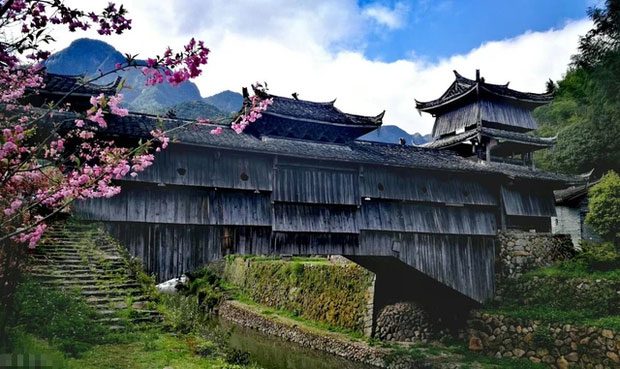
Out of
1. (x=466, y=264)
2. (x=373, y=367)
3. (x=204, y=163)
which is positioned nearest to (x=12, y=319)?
(x=204, y=163)

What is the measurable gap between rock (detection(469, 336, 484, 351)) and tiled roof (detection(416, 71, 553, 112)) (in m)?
11.1

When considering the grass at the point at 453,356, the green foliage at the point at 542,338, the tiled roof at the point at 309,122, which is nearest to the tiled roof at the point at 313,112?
the tiled roof at the point at 309,122

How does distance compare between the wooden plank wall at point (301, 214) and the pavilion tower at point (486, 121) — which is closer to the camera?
the wooden plank wall at point (301, 214)

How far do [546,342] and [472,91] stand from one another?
11403 mm

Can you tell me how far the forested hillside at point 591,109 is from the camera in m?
18.5

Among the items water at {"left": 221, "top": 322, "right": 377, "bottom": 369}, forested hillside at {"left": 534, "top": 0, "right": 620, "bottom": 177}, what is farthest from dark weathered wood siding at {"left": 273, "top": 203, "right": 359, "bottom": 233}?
forested hillside at {"left": 534, "top": 0, "right": 620, "bottom": 177}

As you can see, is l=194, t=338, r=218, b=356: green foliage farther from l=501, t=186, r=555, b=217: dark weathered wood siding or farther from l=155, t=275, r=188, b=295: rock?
l=155, t=275, r=188, b=295: rock

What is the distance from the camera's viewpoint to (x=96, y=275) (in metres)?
7.67

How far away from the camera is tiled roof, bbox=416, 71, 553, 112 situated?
70.1ft

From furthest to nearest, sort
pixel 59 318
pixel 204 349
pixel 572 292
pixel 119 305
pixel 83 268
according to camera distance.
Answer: pixel 572 292 → pixel 83 268 → pixel 119 305 → pixel 204 349 → pixel 59 318

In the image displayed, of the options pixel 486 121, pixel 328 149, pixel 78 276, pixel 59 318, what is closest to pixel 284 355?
pixel 328 149

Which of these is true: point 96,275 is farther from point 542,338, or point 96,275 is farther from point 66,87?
point 542,338

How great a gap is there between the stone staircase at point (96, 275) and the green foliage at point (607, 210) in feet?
62.2

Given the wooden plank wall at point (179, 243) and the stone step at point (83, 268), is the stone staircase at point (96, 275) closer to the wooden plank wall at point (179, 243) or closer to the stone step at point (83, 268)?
the stone step at point (83, 268)
